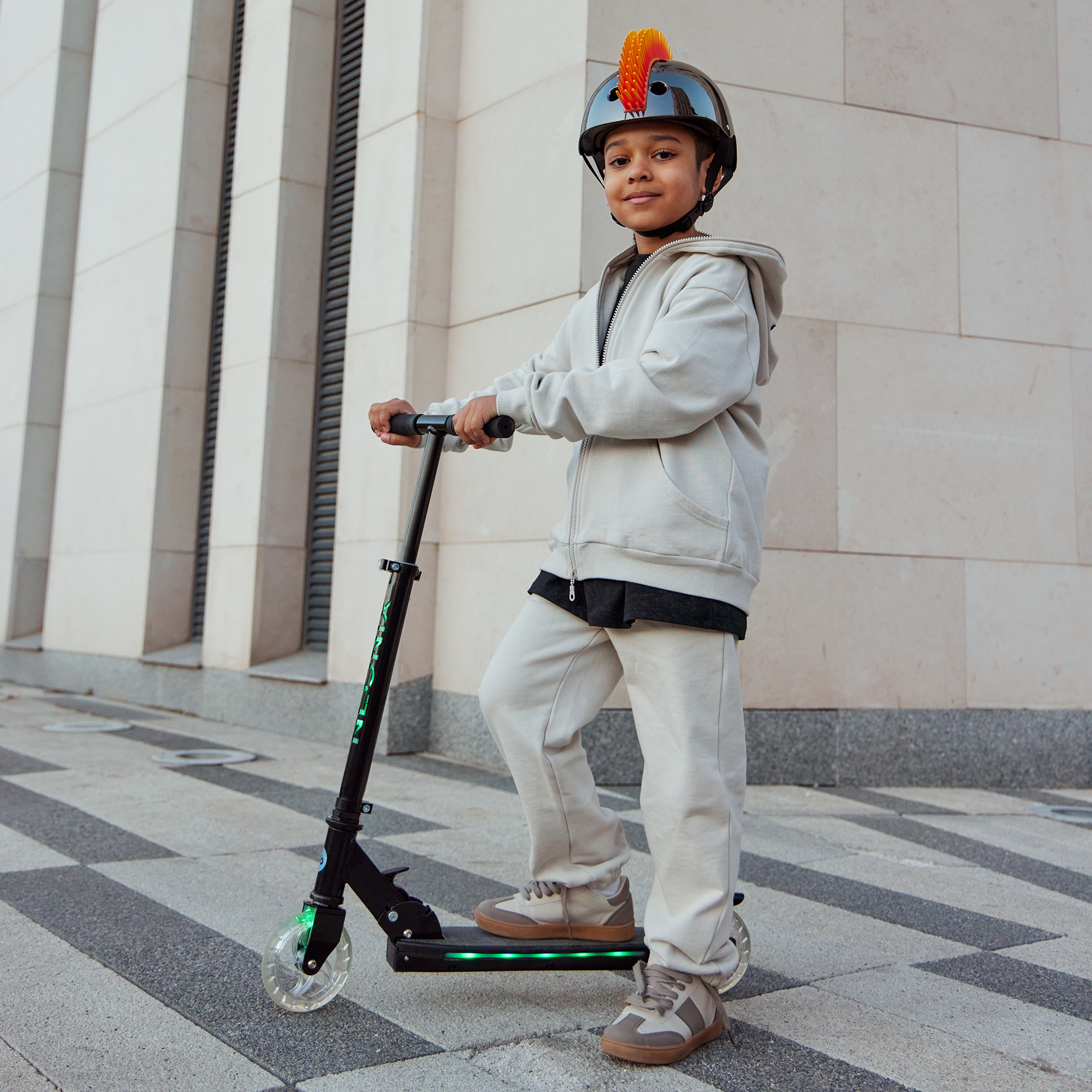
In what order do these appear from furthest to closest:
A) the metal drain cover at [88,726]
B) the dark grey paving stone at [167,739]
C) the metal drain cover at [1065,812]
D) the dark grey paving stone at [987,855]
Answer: the metal drain cover at [88,726] → the dark grey paving stone at [167,739] → the metal drain cover at [1065,812] → the dark grey paving stone at [987,855]

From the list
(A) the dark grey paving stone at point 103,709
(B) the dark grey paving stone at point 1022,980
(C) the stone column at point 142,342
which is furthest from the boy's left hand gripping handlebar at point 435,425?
(C) the stone column at point 142,342

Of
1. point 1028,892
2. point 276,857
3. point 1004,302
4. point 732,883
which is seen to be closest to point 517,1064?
point 732,883

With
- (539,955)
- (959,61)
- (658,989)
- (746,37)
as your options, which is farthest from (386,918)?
(959,61)

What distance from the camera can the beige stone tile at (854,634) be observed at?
A: 5.68 meters

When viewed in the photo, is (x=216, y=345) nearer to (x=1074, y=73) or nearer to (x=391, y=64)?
(x=391, y=64)

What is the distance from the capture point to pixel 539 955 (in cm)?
235

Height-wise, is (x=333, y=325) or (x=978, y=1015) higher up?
(x=333, y=325)

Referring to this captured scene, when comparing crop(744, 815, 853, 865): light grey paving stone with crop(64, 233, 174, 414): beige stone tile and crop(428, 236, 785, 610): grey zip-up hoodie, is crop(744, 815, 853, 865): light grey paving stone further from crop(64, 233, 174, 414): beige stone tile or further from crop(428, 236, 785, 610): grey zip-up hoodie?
crop(64, 233, 174, 414): beige stone tile

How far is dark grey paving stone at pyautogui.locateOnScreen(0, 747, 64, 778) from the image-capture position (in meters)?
5.22

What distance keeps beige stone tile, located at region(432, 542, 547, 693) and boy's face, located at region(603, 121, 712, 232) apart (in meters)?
3.32

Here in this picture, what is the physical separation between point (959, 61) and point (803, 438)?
2495 millimetres

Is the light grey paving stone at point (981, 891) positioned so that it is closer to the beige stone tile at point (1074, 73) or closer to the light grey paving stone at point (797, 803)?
the light grey paving stone at point (797, 803)

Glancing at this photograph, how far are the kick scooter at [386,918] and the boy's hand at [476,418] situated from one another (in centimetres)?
2

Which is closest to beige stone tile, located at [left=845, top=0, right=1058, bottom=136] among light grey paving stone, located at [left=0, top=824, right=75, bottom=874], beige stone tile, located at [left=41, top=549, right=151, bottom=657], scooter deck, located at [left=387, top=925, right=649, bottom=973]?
scooter deck, located at [left=387, top=925, right=649, bottom=973]
